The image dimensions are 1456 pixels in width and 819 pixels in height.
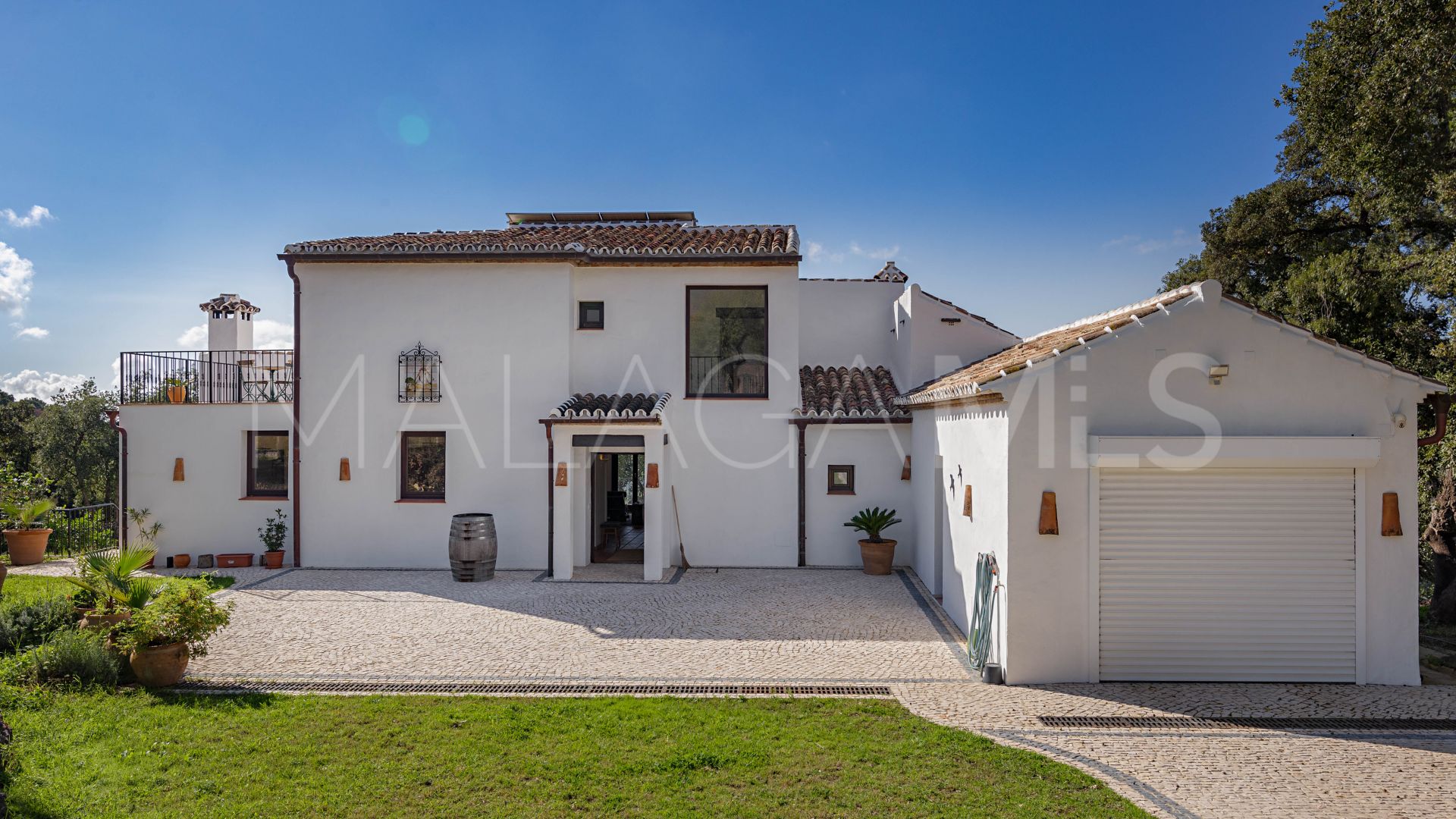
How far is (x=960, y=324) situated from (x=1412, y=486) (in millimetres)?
7851

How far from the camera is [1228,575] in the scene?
7.68 m

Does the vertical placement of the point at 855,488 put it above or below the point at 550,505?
above

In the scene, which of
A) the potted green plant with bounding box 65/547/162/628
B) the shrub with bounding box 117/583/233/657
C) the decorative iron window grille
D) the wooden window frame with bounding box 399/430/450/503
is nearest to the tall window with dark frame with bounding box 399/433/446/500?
the wooden window frame with bounding box 399/430/450/503

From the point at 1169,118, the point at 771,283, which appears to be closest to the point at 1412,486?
the point at 771,283

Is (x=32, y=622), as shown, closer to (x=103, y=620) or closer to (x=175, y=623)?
(x=103, y=620)

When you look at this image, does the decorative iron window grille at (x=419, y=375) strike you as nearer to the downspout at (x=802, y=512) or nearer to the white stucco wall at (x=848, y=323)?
the downspout at (x=802, y=512)

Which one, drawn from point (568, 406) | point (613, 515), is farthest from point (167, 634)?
point (613, 515)

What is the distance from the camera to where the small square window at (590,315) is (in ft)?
46.2

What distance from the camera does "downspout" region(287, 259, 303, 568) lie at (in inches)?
536

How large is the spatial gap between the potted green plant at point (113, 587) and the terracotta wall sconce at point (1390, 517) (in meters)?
13.5

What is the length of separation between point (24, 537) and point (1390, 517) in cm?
2195

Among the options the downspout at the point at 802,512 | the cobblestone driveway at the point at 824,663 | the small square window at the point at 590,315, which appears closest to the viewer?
the cobblestone driveway at the point at 824,663

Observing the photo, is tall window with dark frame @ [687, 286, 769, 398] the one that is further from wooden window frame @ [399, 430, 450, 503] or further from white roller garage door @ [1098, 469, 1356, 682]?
white roller garage door @ [1098, 469, 1356, 682]

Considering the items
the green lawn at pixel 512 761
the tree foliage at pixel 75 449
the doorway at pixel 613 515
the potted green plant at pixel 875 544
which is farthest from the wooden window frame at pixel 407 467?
the tree foliage at pixel 75 449
